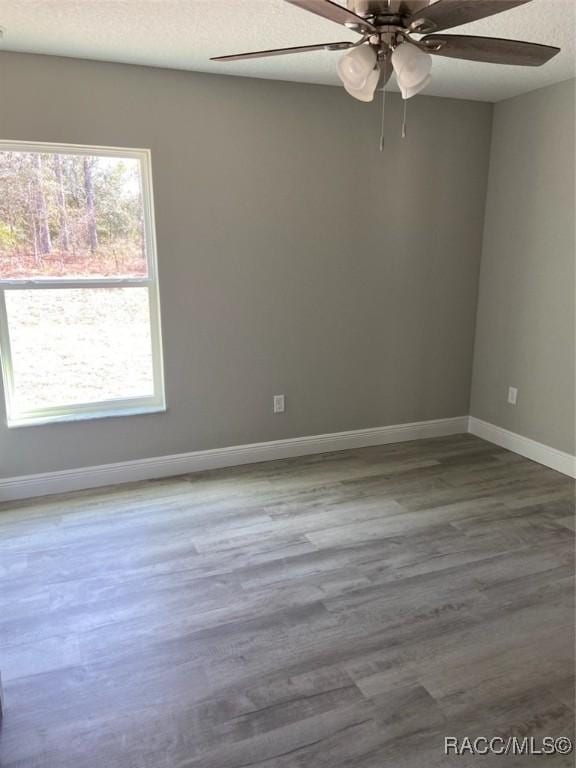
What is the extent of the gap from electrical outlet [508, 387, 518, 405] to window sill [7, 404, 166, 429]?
2.51m

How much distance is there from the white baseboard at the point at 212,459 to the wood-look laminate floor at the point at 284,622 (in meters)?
0.11

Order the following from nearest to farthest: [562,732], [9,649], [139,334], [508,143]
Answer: [562,732] → [9,649] → [139,334] → [508,143]

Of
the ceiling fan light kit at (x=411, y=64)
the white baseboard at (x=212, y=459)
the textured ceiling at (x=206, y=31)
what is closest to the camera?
the ceiling fan light kit at (x=411, y=64)

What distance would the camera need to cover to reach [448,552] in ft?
8.75

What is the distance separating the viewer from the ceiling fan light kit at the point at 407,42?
1.49 m

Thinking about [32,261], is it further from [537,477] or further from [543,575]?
[537,477]

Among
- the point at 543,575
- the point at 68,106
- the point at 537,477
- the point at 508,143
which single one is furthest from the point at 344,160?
the point at 543,575

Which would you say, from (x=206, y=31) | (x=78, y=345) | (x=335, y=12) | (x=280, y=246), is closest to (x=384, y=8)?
(x=335, y=12)

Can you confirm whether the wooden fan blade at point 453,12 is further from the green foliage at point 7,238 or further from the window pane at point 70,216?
the green foliage at point 7,238

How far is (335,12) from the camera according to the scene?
150cm

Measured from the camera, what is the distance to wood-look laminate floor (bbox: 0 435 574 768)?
5.48 ft

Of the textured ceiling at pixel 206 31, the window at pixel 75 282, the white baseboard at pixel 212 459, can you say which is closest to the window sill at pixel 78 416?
the window at pixel 75 282

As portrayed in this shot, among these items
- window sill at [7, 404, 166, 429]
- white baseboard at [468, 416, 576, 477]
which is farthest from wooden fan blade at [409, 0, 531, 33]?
white baseboard at [468, 416, 576, 477]

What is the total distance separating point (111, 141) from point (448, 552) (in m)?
2.85
